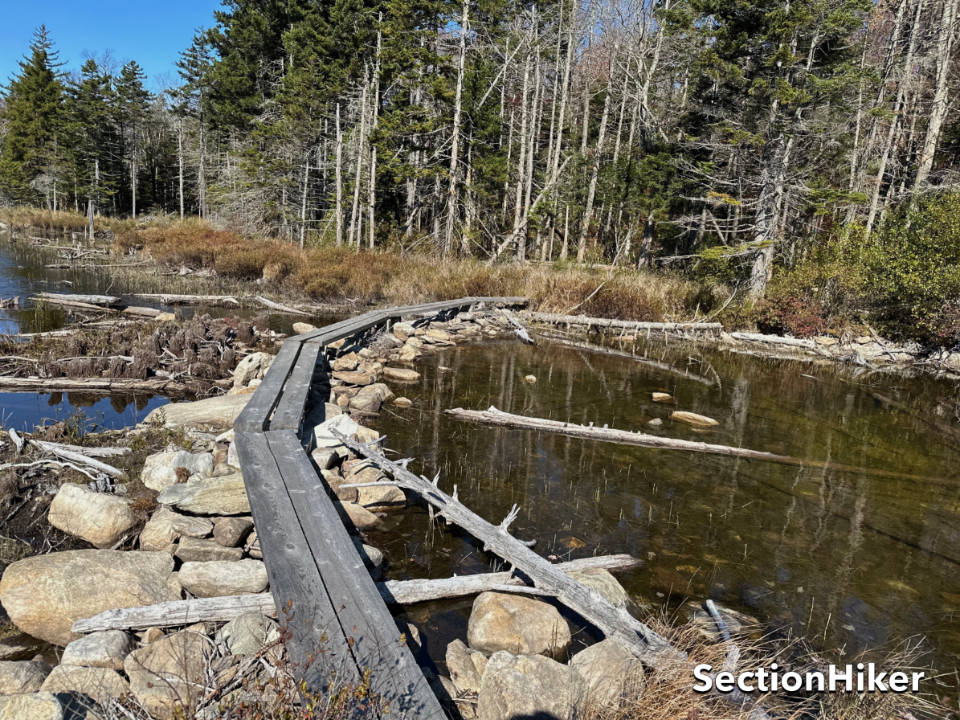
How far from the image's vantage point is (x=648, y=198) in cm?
2109

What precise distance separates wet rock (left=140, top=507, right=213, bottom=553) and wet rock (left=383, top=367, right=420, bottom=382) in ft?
19.1

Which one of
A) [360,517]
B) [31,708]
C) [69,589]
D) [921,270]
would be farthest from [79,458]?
[921,270]

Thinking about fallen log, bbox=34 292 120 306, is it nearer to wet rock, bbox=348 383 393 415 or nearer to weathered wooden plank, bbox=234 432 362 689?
wet rock, bbox=348 383 393 415

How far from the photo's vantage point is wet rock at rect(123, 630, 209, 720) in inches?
96.2

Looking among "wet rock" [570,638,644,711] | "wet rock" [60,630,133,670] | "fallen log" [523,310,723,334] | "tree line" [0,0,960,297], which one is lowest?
"wet rock" [60,630,133,670]

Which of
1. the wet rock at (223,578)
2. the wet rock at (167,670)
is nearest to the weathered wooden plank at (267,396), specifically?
the wet rock at (223,578)

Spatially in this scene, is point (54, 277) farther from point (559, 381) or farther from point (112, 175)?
point (112, 175)

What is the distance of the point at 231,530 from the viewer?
4.14 meters

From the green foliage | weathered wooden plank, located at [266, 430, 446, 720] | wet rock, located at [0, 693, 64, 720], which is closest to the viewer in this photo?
wet rock, located at [0, 693, 64, 720]

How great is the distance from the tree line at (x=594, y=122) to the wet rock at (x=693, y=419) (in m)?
9.33

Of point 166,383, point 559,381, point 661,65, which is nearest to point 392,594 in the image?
point 166,383

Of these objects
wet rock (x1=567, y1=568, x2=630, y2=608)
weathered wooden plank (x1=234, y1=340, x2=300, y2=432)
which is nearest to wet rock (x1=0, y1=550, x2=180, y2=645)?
weathered wooden plank (x1=234, y1=340, x2=300, y2=432)

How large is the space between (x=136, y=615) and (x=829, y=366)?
1452cm

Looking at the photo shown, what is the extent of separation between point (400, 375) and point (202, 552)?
622 centimetres
